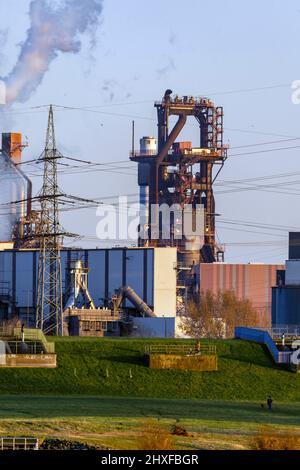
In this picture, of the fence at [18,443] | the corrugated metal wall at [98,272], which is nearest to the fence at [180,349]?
the fence at [18,443]

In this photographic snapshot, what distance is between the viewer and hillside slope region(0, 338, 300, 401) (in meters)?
65.8

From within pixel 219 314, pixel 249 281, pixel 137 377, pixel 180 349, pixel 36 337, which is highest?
pixel 249 281

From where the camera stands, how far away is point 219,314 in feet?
432

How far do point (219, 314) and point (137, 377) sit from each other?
63764mm

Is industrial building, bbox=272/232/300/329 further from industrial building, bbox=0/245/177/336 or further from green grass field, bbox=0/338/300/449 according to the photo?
green grass field, bbox=0/338/300/449

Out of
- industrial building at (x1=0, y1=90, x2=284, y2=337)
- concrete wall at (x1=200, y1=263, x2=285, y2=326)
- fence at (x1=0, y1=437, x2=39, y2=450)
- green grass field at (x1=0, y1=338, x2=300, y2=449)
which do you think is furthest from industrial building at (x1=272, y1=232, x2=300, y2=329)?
fence at (x1=0, y1=437, x2=39, y2=450)

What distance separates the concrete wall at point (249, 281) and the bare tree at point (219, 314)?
1.35m

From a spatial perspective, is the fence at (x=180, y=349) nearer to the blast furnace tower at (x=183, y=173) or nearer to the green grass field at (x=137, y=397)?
the green grass field at (x=137, y=397)

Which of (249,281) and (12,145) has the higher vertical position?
(12,145)

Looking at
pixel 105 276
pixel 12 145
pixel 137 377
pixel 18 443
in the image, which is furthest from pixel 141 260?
pixel 18 443

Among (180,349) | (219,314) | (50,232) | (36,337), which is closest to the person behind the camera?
(180,349)

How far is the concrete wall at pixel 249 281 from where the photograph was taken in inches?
5541

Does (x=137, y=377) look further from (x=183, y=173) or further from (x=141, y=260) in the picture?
(x=183, y=173)
